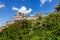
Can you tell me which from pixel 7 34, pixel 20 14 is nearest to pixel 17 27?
pixel 7 34

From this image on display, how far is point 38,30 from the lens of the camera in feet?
71.1

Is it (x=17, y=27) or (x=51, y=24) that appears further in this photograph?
(x=17, y=27)

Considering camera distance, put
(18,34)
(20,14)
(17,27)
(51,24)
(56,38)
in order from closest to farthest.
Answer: (56,38) < (51,24) < (18,34) < (17,27) < (20,14)

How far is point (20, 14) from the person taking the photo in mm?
44156

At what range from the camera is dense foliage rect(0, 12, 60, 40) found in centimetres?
1896

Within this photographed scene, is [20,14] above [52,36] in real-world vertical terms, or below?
above

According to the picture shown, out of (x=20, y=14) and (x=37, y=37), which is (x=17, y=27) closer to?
(x=37, y=37)

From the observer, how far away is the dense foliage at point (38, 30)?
1896cm

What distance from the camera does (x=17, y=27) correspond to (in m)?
25.9

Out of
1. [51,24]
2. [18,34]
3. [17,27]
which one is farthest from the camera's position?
[17,27]

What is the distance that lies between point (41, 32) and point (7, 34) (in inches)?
212

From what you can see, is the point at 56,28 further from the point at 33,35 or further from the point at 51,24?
the point at 33,35

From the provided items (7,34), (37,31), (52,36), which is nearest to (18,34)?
(7,34)

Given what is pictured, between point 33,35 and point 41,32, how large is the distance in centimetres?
81
